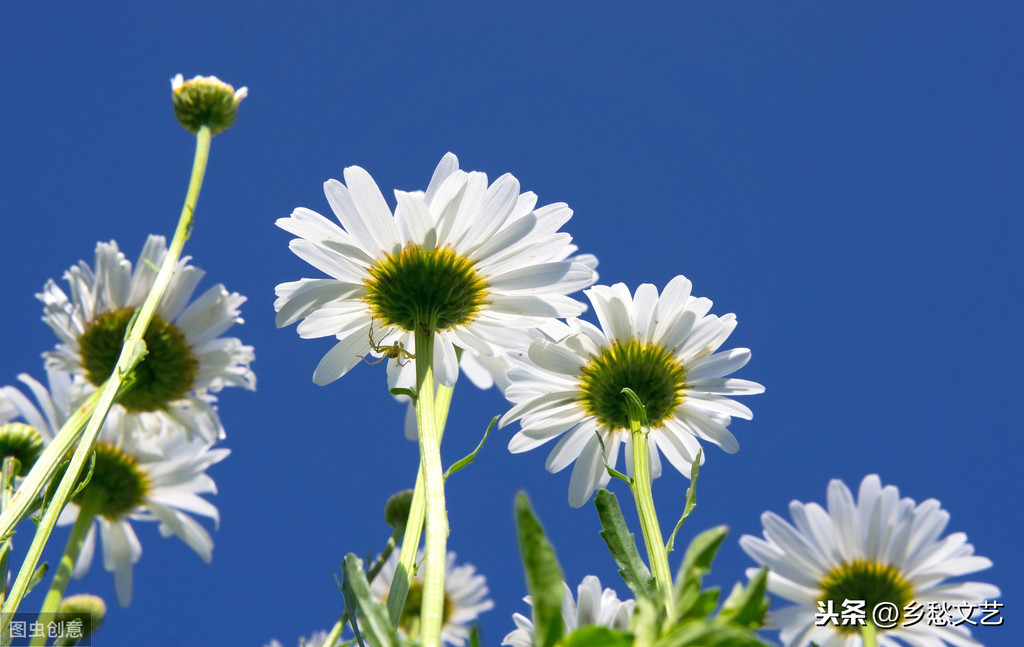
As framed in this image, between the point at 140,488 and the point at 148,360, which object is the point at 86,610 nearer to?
the point at 140,488

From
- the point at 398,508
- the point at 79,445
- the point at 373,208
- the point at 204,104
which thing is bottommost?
the point at 79,445

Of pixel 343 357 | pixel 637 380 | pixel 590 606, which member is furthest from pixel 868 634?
pixel 343 357

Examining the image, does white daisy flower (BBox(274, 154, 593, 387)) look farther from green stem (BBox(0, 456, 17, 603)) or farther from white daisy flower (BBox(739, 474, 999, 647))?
white daisy flower (BBox(739, 474, 999, 647))

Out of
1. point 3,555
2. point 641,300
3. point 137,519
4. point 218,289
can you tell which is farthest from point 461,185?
point 137,519

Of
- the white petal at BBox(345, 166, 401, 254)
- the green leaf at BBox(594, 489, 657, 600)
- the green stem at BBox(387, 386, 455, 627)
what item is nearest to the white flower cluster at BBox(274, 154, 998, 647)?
the white petal at BBox(345, 166, 401, 254)

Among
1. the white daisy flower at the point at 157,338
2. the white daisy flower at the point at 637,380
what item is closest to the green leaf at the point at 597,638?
the white daisy flower at the point at 637,380

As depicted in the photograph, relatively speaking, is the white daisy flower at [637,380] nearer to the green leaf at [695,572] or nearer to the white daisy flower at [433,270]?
the white daisy flower at [433,270]

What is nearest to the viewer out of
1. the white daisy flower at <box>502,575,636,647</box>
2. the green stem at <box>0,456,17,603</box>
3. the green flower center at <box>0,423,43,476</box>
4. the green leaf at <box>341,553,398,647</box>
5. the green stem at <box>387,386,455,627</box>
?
the green leaf at <box>341,553,398,647</box>
